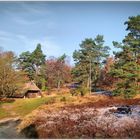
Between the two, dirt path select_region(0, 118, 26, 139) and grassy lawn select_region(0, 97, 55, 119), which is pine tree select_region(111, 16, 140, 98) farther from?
dirt path select_region(0, 118, 26, 139)

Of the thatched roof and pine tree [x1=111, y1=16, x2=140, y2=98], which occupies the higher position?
pine tree [x1=111, y1=16, x2=140, y2=98]

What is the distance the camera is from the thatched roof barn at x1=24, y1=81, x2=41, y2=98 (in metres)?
13.9

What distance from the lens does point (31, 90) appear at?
14.1m

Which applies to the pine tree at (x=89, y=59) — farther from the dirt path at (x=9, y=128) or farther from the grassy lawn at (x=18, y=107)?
the dirt path at (x=9, y=128)

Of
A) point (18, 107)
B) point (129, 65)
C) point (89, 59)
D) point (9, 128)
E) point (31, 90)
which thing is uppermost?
point (89, 59)

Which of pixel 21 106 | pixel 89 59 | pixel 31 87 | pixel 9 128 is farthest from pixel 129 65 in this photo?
pixel 9 128

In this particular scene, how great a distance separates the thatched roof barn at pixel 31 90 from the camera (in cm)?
1388

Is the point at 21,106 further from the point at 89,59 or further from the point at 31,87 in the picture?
the point at 89,59

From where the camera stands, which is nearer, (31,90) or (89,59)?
(31,90)

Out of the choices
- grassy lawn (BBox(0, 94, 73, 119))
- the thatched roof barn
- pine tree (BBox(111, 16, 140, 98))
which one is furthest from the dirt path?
pine tree (BBox(111, 16, 140, 98))

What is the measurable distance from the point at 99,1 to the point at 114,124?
4.52m

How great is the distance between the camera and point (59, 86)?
1467 centimetres

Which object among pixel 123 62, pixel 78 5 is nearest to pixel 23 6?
pixel 78 5

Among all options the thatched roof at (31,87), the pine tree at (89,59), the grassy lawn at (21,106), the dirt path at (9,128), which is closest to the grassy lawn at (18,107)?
the grassy lawn at (21,106)
